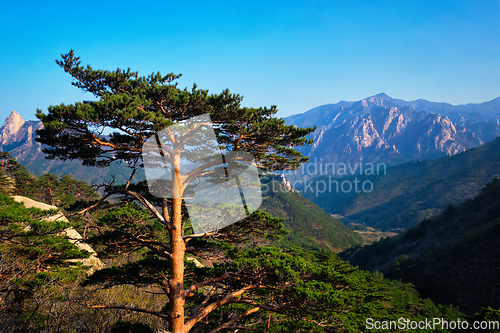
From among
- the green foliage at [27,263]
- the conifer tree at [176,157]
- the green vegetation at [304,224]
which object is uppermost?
the conifer tree at [176,157]

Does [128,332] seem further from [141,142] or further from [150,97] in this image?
[150,97]

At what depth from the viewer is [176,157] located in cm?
822

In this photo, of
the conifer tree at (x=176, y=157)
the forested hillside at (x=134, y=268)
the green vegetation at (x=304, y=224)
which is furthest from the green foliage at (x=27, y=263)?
the green vegetation at (x=304, y=224)

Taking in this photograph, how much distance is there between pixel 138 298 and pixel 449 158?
235 meters

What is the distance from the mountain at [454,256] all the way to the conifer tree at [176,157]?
6052 cm

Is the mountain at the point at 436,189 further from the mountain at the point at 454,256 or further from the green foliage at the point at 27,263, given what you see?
the green foliage at the point at 27,263

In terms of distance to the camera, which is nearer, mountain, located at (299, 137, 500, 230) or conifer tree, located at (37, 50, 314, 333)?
conifer tree, located at (37, 50, 314, 333)

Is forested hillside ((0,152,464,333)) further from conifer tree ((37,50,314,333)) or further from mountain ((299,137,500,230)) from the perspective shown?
mountain ((299,137,500,230))

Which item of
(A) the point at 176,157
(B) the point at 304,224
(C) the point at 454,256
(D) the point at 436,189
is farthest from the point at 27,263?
(D) the point at 436,189

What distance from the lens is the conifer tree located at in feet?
21.2

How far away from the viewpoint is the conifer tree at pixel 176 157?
6477mm

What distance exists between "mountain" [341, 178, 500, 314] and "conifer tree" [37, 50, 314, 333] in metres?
60.5

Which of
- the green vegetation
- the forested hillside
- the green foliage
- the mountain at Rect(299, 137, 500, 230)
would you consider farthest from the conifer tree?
the mountain at Rect(299, 137, 500, 230)

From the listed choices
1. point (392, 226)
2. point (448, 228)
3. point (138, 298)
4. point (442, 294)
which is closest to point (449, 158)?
point (392, 226)
